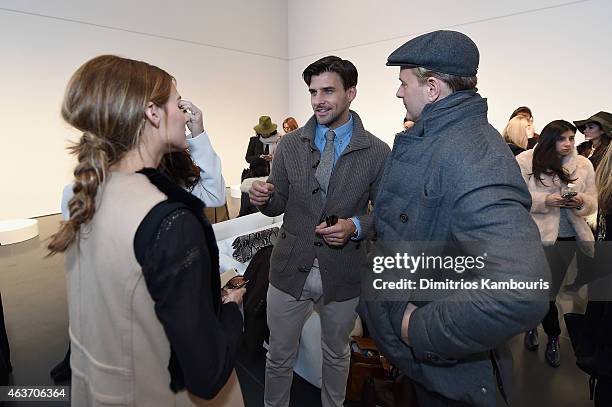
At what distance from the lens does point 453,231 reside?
972 millimetres

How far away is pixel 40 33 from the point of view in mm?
5855

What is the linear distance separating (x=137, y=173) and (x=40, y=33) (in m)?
6.84

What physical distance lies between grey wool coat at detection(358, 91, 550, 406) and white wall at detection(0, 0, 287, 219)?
6784 mm

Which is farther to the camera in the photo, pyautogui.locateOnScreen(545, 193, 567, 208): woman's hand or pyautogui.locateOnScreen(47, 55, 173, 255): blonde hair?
pyautogui.locateOnScreen(545, 193, 567, 208): woman's hand

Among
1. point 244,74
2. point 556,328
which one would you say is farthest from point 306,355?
point 244,74

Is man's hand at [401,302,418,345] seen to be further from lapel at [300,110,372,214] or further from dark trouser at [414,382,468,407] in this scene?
lapel at [300,110,372,214]

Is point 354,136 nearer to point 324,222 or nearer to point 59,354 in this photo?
point 324,222

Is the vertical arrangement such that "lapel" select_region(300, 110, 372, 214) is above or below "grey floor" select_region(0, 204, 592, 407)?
above

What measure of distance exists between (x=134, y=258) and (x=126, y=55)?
7.17m

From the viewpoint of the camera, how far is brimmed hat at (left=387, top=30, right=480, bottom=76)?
1.04m

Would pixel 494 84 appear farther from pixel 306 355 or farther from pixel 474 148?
pixel 474 148

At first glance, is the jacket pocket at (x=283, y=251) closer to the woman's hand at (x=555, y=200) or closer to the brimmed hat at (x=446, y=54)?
the brimmed hat at (x=446, y=54)

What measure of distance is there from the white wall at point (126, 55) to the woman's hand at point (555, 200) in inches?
272

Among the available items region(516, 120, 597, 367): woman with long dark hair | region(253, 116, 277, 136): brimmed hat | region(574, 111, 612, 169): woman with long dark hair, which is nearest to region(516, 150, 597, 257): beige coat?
region(516, 120, 597, 367): woman with long dark hair
